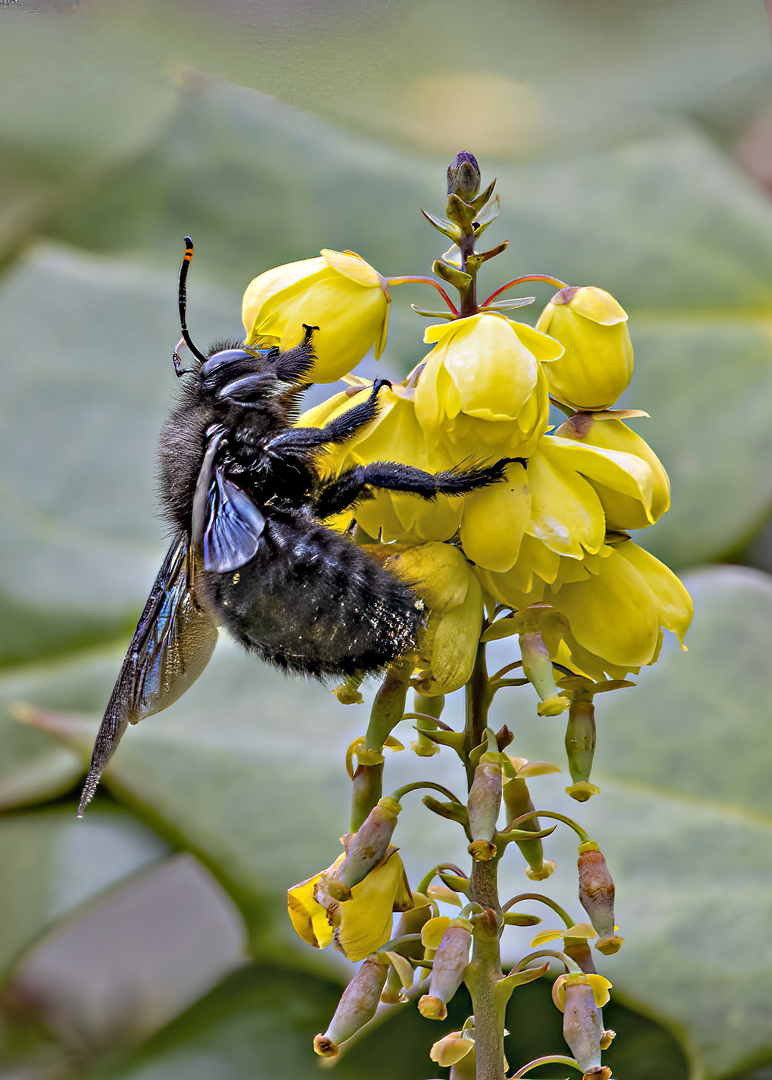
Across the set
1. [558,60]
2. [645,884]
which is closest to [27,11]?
[558,60]

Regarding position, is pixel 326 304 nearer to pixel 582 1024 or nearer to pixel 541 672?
pixel 541 672

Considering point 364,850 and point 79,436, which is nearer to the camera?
point 364,850

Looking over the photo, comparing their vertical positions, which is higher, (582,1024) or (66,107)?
(66,107)

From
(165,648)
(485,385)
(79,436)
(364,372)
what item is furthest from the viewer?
(79,436)

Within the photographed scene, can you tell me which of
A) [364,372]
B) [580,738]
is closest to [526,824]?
[580,738]

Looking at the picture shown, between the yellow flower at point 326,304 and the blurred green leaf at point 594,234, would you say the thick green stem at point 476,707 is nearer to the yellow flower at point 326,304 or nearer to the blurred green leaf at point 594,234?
the yellow flower at point 326,304

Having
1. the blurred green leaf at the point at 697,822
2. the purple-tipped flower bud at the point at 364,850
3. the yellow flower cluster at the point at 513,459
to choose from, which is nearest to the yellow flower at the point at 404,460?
the yellow flower cluster at the point at 513,459

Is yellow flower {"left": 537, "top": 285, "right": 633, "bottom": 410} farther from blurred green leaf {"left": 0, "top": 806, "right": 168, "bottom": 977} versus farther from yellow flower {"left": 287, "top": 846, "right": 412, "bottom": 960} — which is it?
blurred green leaf {"left": 0, "top": 806, "right": 168, "bottom": 977}

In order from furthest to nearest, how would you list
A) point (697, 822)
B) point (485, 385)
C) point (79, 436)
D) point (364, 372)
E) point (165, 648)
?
point (79, 436), point (364, 372), point (697, 822), point (165, 648), point (485, 385)
